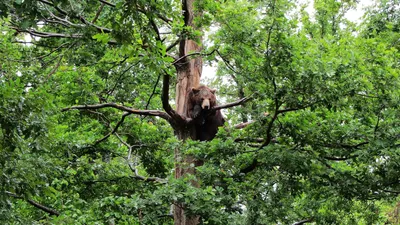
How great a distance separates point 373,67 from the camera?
5.53m

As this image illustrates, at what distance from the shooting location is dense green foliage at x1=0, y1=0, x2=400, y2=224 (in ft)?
13.4

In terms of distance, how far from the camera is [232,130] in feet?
22.8

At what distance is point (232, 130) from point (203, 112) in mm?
943

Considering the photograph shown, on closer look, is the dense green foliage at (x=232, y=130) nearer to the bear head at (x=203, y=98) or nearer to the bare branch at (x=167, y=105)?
the bare branch at (x=167, y=105)

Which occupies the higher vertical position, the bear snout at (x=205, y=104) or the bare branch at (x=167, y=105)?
the bear snout at (x=205, y=104)

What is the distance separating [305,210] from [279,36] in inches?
212

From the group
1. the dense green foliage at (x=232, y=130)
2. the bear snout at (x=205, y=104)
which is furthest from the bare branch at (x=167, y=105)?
the bear snout at (x=205, y=104)

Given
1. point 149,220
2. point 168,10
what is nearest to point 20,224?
point 149,220

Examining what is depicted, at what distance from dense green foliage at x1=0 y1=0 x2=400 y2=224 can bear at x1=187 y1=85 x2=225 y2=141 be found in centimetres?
77

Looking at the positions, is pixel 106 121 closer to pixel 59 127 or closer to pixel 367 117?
pixel 59 127

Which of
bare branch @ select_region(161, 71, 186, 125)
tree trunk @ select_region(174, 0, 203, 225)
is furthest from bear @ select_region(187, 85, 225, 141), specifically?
bare branch @ select_region(161, 71, 186, 125)

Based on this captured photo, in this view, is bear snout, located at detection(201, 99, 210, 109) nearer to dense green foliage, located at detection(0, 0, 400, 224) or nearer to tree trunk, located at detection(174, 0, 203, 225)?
tree trunk, located at detection(174, 0, 203, 225)

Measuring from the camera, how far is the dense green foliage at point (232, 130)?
4098mm

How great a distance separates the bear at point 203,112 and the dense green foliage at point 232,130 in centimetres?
77
